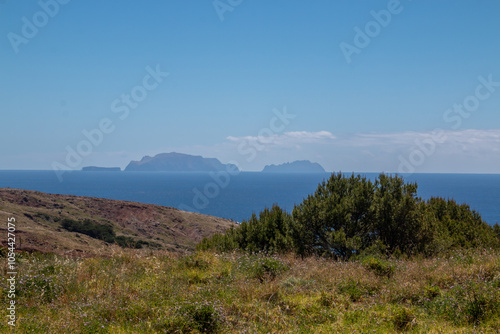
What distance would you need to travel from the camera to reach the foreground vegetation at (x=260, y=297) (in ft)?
17.1

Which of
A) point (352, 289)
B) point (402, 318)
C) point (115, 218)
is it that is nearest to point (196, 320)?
point (352, 289)

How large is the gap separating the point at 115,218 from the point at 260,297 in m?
54.7

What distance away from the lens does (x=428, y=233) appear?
12.8 m

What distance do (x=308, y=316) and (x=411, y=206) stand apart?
28.1 feet

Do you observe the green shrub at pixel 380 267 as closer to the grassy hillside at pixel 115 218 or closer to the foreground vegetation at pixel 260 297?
the foreground vegetation at pixel 260 297

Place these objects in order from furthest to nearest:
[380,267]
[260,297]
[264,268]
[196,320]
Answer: [264,268] → [380,267] → [260,297] → [196,320]

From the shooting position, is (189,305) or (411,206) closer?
(189,305)

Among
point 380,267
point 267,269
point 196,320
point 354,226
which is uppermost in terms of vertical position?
point 354,226

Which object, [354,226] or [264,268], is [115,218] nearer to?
[354,226]

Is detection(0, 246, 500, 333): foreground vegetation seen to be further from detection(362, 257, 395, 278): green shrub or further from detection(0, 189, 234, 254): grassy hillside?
detection(0, 189, 234, 254): grassy hillside

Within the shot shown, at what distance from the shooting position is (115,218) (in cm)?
5594

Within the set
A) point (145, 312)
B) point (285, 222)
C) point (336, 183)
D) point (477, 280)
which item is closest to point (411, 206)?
point (336, 183)

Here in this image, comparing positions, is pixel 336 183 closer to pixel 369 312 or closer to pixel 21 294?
pixel 369 312

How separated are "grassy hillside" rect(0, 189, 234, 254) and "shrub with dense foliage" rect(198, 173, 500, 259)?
87.9 feet
